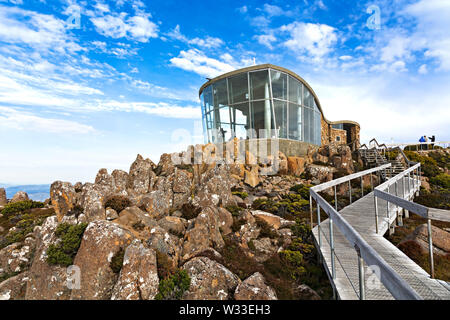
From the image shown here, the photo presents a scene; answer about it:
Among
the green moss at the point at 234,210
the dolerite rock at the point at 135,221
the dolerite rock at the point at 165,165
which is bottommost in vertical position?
the green moss at the point at 234,210

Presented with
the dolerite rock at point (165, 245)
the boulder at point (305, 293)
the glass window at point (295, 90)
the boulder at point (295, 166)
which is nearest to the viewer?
the boulder at point (305, 293)

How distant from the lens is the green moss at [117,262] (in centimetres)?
517

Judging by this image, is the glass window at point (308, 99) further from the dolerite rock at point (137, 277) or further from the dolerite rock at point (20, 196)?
the dolerite rock at point (20, 196)

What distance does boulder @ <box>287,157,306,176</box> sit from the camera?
20.6 metres

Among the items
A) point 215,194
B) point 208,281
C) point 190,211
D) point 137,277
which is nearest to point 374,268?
point 208,281

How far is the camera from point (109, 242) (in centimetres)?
545

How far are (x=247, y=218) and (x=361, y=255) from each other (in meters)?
6.58

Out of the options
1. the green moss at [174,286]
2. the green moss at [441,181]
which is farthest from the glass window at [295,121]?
the green moss at [174,286]

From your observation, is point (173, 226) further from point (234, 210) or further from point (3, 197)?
point (3, 197)

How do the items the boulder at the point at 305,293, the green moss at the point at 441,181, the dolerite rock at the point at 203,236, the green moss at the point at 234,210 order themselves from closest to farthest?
the boulder at the point at 305,293 → the dolerite rock at the point at 203,236 → the green moss at the point at 234,210 → the green moss at the point at 441,181

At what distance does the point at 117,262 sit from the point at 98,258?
499 mm
